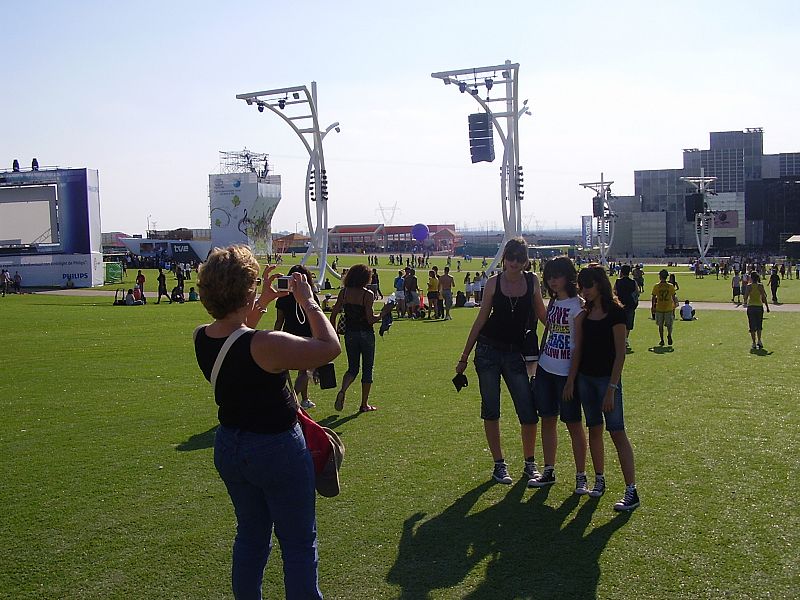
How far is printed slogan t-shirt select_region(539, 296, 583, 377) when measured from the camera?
581 centimetres

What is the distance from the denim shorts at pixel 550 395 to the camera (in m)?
5.86

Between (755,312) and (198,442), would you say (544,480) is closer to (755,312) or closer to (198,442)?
Answer: (198,442)

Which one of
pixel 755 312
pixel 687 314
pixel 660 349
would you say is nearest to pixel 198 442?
pixel 660 349

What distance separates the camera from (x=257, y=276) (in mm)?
3529

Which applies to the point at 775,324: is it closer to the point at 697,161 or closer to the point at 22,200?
the point at 22,200

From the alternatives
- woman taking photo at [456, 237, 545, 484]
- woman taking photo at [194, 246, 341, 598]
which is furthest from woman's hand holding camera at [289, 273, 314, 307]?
woman taking photo at [456, 237, 545, 484]

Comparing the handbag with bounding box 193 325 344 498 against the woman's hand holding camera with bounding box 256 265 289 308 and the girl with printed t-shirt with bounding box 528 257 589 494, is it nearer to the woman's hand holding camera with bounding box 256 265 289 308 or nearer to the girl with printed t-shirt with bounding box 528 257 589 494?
the woman's hand holding camera with bounding box 256 265 289 308

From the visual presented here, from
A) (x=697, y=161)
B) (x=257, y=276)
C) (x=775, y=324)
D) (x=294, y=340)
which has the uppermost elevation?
(x=697, y=161)

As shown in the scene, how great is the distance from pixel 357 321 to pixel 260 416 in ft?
18.0

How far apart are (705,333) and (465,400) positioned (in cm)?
1020

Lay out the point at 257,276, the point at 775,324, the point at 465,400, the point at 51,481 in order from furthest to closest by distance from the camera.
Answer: the point at 775,324, the point at 465,400, the point at 51,481, the point at 257,276

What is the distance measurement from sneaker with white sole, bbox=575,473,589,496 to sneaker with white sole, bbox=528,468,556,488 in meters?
0.23

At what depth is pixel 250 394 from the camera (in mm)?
3334

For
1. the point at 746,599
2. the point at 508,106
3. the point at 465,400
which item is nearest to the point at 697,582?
the point at 746,599
